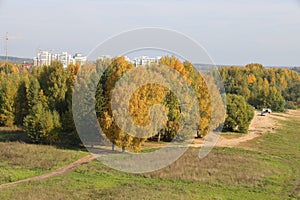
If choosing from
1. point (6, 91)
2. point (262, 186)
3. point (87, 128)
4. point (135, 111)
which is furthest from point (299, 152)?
point (6, 91)

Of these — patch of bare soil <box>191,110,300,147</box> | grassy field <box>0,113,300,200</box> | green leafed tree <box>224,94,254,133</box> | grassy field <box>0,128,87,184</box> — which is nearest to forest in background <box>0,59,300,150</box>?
green leafed tree <box>224,94,254,133</box>

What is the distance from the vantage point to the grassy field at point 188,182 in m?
16.8

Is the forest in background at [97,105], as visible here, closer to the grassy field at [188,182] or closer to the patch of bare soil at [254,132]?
the patch of bare soil at [254,132]

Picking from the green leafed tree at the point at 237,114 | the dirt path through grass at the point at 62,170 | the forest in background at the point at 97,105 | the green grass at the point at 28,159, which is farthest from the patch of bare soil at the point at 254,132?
the green grass at the point at 28,159

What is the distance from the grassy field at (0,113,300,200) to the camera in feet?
55.1

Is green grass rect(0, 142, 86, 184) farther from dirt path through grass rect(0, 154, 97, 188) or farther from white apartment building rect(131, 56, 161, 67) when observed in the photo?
white apartment building rect(131, 56, 161, 67)

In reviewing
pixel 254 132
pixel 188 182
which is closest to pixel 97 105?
pixel 188 182

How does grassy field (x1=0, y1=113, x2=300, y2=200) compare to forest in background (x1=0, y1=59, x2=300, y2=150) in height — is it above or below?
below

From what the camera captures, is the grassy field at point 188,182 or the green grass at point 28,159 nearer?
the grassy field at point 188,182

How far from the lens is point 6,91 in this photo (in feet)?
116

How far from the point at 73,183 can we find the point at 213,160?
975 cm

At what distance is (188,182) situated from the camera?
63.4 feet

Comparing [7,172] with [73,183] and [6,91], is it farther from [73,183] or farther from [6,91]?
[6,91]

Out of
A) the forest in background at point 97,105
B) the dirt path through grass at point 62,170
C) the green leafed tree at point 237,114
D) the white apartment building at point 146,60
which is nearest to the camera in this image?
the dirt path through grass at point 62,170
